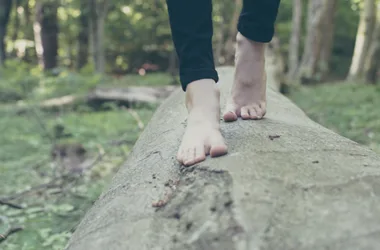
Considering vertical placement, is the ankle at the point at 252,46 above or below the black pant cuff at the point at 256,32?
below

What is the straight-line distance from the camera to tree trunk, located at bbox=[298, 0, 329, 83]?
9.92m

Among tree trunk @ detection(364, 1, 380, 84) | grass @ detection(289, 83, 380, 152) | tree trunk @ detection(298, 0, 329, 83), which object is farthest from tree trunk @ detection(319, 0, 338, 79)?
grass @ detection(289, 83, 380, 152)

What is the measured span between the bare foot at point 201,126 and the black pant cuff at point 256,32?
332 millimetres

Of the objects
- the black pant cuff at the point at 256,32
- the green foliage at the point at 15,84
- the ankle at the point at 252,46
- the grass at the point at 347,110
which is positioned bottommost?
the green foliage at the point at 15,84

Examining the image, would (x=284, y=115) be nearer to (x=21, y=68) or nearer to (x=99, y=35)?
(x=99, y=35)

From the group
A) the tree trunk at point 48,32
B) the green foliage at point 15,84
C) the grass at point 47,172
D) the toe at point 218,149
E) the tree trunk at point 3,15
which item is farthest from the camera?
the tree trunk at point 48,32

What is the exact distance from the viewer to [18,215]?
251cm

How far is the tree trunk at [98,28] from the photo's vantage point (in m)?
10.4

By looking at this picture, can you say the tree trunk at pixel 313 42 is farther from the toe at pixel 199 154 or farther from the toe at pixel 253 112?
the toe at pixel 199 154

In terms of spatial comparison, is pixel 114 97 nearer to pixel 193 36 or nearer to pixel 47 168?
pixel 47 168

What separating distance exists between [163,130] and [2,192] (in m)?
1.68

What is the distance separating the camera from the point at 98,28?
10469mm

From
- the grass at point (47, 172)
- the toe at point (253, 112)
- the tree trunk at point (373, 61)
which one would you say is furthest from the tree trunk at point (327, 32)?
the toe at point (253, 112)

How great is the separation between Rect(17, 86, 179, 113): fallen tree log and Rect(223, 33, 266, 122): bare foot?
4827 mm
